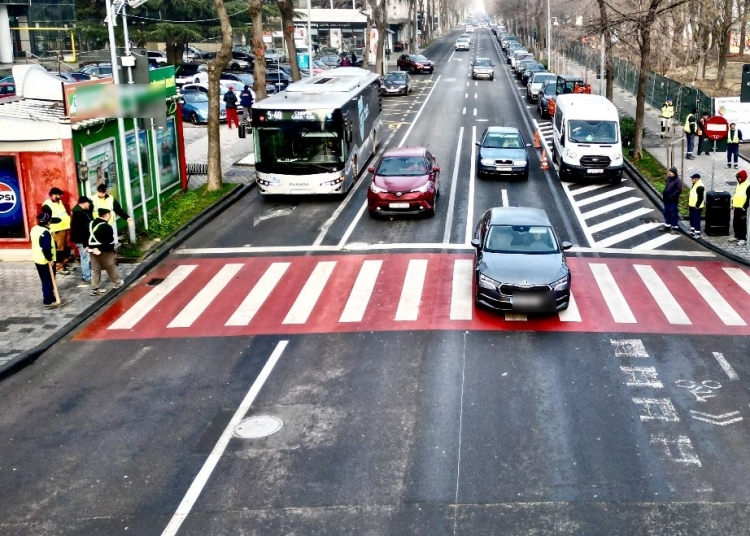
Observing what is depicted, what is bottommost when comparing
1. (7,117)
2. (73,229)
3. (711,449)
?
(711,449)

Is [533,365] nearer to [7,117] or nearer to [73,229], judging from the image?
[73,229]

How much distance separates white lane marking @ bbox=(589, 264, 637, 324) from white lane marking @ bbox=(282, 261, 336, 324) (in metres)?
5.86

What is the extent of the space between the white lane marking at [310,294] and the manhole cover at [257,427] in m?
4.09

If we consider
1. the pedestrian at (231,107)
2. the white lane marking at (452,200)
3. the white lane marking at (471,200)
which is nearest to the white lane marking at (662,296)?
the white lane marking at (471,200)

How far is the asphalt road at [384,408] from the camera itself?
9508 mm

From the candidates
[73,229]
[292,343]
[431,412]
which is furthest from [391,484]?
[73,229]

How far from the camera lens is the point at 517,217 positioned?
1767cm

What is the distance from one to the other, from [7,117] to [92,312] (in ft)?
17.4

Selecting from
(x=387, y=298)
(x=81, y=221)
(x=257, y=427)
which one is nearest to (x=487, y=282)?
(x=387, y=298)

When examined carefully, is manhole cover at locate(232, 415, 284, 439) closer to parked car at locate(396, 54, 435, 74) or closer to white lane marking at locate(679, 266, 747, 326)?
white lane marking at locate(679, 266, 747, 326)

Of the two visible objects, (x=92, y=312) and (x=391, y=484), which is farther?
(x=92, y=312)

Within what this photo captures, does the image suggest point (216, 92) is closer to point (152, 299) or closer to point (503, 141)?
point (152, 299)

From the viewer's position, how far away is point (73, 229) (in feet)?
57.7

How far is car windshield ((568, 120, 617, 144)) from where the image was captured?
90.5ft
